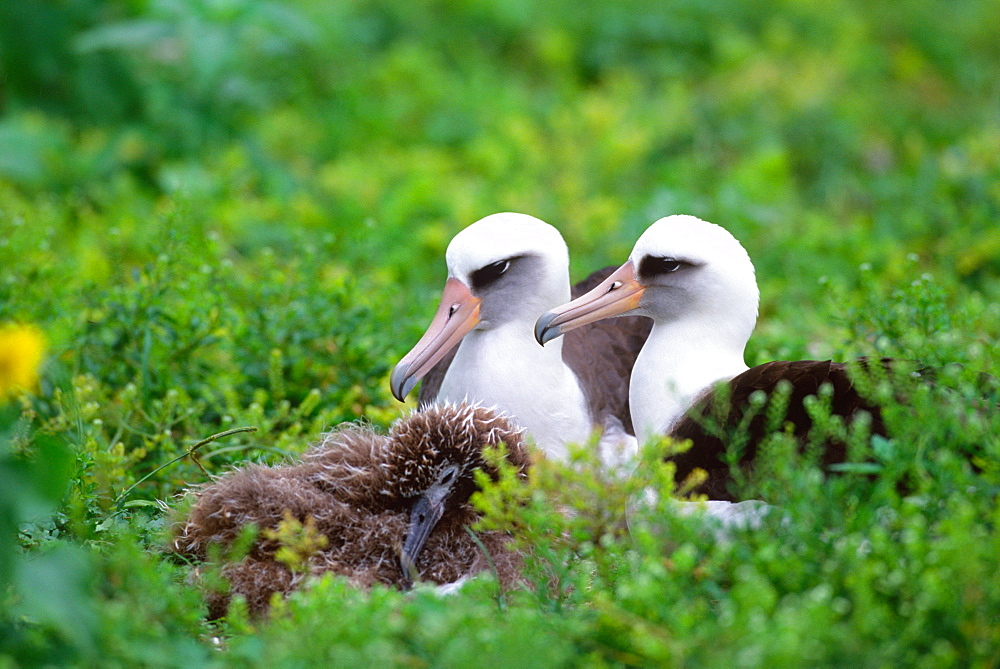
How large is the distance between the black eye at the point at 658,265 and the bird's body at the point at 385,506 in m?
0.71

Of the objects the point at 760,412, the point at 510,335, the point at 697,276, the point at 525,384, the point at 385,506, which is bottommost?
the point at 385,506

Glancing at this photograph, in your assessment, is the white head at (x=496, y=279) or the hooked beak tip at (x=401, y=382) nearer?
the hooked beak tip at (x=401, y=382)

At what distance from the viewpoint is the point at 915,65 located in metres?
10.1

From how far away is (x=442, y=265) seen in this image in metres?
6.82

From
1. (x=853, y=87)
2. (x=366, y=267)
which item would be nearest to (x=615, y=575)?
(x=366, y=267)

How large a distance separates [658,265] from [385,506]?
1219 millimetres

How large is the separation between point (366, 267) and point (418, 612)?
371 cm

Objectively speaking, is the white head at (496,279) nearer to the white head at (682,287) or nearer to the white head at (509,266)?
the white head at (509,266)

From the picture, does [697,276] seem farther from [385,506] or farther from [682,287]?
[385,506]

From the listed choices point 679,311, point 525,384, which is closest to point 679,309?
point 679,311

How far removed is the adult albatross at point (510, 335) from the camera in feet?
13.7

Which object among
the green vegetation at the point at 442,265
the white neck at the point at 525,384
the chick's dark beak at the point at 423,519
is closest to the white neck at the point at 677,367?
the white neck at the point at 525,384

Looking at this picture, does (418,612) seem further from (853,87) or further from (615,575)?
(853,87)

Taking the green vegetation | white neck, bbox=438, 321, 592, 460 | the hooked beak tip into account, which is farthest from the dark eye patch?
the green vegetation
